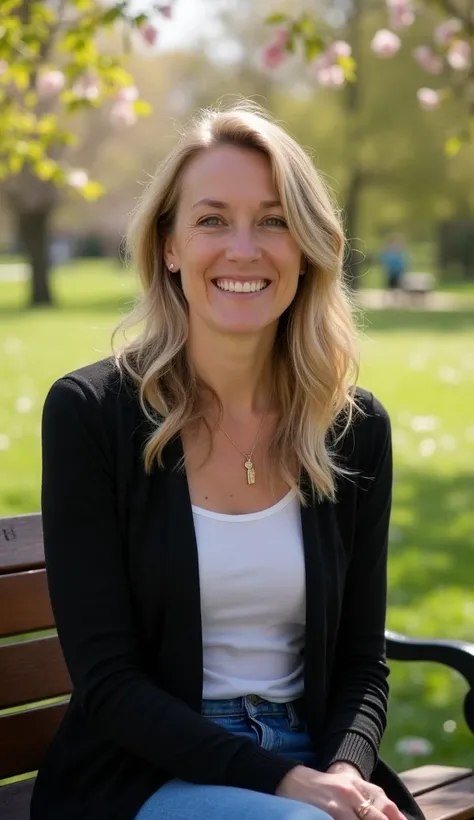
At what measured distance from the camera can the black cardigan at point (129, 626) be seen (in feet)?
8.52

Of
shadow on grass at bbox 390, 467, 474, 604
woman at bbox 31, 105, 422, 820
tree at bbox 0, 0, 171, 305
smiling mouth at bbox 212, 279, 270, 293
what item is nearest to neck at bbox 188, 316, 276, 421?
woman at bbox 31, 105, 422, 820

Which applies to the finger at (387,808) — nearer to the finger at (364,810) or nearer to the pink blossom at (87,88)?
the finger at (364,810)

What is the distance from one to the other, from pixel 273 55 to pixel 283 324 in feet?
14.3

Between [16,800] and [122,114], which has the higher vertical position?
[122,114]

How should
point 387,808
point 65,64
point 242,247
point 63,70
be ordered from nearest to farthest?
point 387,808 < point 242,247 < point 63,70 < point 65,64

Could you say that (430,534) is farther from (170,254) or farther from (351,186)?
(351,186)

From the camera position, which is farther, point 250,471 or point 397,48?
point 397,48

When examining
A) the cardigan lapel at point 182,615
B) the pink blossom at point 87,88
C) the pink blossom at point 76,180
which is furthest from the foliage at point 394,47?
the cardigan lapel at point 182,615

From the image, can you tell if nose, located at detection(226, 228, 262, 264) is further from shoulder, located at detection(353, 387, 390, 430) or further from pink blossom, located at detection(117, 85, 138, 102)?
pink blossom, located at detection(117, 85, 138, 102)

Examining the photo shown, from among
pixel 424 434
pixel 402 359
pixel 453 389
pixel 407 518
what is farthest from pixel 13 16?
pixel 402 359

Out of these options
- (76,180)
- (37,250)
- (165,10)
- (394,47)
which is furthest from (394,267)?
(165,10)

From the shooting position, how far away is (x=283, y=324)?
3.27m

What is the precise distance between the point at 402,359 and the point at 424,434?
7.08 m

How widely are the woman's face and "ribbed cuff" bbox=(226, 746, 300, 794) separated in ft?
3.16
